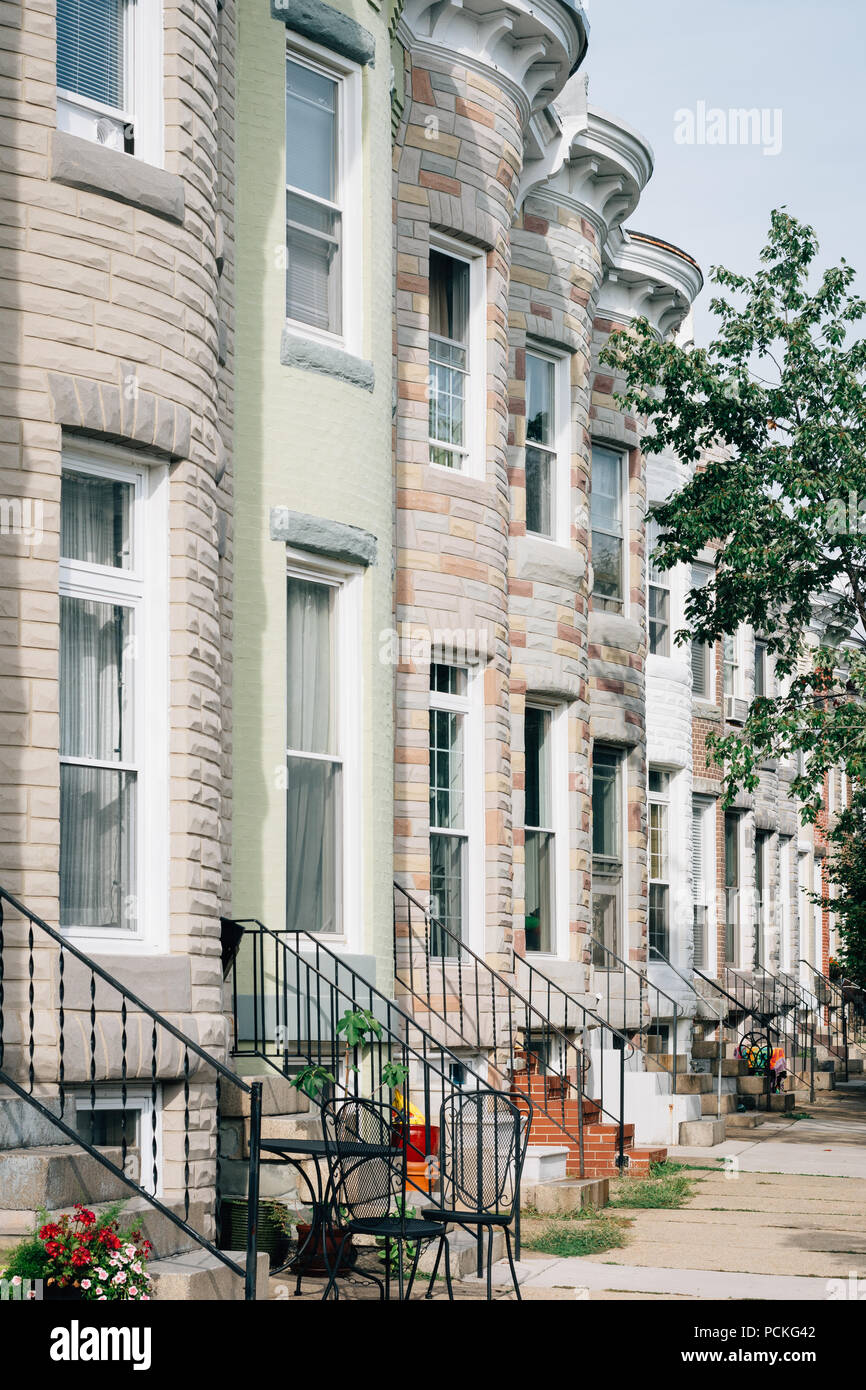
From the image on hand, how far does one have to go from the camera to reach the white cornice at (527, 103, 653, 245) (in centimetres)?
1658

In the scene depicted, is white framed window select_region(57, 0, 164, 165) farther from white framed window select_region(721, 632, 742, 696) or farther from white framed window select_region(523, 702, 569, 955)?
white framed window select_region(721, 632, 742, 696)

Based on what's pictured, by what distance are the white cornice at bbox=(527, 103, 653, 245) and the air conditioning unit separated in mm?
9972

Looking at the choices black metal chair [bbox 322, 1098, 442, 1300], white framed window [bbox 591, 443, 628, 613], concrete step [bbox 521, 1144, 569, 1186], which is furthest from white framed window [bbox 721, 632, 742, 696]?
black metal chair [bbox 322, 1098, 442, 1300]

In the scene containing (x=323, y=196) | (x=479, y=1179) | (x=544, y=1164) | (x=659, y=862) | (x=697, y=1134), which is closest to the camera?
(x=479, y=1179)

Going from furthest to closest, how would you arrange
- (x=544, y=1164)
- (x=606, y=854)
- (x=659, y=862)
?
1. (x=659, y=862)
2. (x=606, y=854)
3. (x=544, y=1164)

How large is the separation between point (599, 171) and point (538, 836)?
6.55 m

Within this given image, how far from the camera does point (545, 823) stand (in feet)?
53.3

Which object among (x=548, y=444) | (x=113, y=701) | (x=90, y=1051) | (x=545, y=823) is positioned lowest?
(x=90, y=1051)

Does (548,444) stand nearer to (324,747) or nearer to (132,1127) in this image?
(324,747)

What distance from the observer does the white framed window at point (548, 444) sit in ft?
54.1

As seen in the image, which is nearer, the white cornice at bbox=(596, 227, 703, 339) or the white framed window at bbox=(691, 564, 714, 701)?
the white cornice at bbox=(596, 227, 703, 339)

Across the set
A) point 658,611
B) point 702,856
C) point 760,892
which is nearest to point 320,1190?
point 658,611

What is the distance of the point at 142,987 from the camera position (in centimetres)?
861
